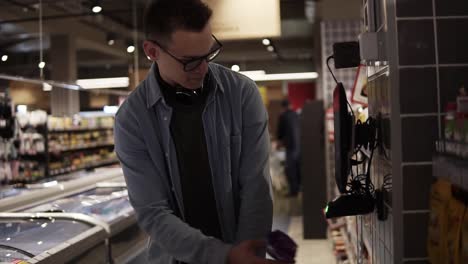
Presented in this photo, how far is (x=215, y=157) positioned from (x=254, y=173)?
0.48 feet

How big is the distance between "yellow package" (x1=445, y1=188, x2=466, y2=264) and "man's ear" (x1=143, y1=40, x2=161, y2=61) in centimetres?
104

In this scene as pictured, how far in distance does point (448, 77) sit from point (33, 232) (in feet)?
7.90

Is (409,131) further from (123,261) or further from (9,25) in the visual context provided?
(9,25)

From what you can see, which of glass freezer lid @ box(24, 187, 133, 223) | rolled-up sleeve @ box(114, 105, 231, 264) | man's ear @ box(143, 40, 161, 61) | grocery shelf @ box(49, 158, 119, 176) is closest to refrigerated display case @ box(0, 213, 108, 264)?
glass freezer lid @ box(24, 187, 133, 223)

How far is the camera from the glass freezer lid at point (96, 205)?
12.1 ft

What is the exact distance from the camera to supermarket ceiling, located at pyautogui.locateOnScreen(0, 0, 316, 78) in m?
4.36

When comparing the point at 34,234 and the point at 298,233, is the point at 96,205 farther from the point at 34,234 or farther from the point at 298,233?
the point at 298,233

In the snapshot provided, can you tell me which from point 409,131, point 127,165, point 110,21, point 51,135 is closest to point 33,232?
point 127,165

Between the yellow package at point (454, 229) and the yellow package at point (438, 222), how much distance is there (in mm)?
36

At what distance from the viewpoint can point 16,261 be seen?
8.05 ft

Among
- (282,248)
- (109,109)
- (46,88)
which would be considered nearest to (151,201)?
(282,248)

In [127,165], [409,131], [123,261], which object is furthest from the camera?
[123,261]

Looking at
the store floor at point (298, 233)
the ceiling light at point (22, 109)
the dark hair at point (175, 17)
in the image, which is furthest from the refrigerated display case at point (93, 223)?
the store floor at point (298, 233)

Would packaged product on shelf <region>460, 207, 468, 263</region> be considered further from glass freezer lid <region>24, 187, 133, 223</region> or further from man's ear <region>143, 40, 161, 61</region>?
glass freezer lid <region>24, 187, 133, 223</region>
